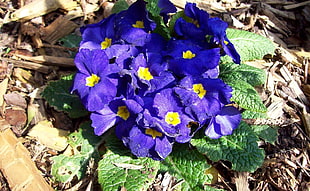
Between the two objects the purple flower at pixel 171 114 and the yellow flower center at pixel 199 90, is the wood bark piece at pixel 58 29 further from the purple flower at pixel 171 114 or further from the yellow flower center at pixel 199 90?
the yellow flower center at pixel 199 90

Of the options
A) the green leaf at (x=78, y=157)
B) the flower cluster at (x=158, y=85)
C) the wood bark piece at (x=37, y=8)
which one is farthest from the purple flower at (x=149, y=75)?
the wood bark piece at (x=37, y=8)

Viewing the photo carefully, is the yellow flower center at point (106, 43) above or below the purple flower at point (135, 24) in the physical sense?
below

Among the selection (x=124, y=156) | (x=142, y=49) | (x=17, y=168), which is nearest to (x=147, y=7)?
(x=142, y=49)

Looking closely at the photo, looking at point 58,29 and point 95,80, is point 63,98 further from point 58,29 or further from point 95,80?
point 58,29

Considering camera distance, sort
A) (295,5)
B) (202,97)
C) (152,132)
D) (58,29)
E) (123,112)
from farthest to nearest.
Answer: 1. (295,5)
2. (58,29)
3. (123,112)
4. (152,132)
5. (202,97)

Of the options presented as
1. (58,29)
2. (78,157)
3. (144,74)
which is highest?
(144,74)

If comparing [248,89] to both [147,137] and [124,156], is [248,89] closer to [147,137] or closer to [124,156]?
[147,137]

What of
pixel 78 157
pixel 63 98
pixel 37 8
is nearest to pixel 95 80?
pixel 63 98
